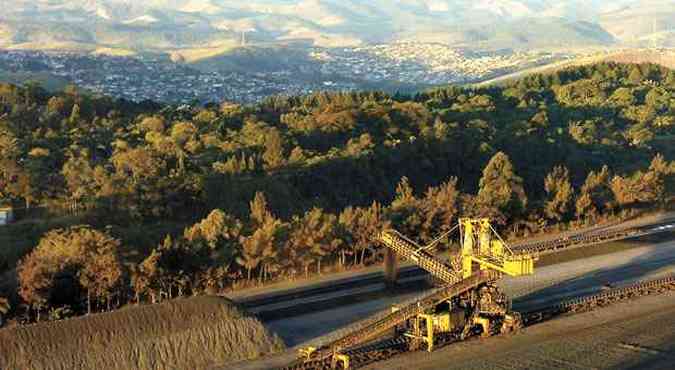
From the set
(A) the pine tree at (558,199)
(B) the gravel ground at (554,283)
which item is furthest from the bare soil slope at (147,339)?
(A) the pine tree at (558,199)

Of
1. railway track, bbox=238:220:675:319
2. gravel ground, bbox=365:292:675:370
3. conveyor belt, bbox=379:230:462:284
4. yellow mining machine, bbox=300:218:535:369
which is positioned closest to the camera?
gravel ground, bbox=365:292:675:370

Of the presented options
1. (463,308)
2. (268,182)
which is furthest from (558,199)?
(463,308)

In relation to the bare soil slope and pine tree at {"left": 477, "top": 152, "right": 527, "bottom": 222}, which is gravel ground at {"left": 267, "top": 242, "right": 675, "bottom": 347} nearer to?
the bare soil slope

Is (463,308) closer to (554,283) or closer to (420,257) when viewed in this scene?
(420,257)

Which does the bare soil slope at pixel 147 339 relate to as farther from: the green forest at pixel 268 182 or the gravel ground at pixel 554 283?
the green forest at pixel 268 182

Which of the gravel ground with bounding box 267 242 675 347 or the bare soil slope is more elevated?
the bare soil slope

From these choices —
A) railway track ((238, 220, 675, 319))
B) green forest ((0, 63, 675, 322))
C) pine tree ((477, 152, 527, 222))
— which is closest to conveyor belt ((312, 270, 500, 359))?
railway track ((238, 220, 675, 319))
